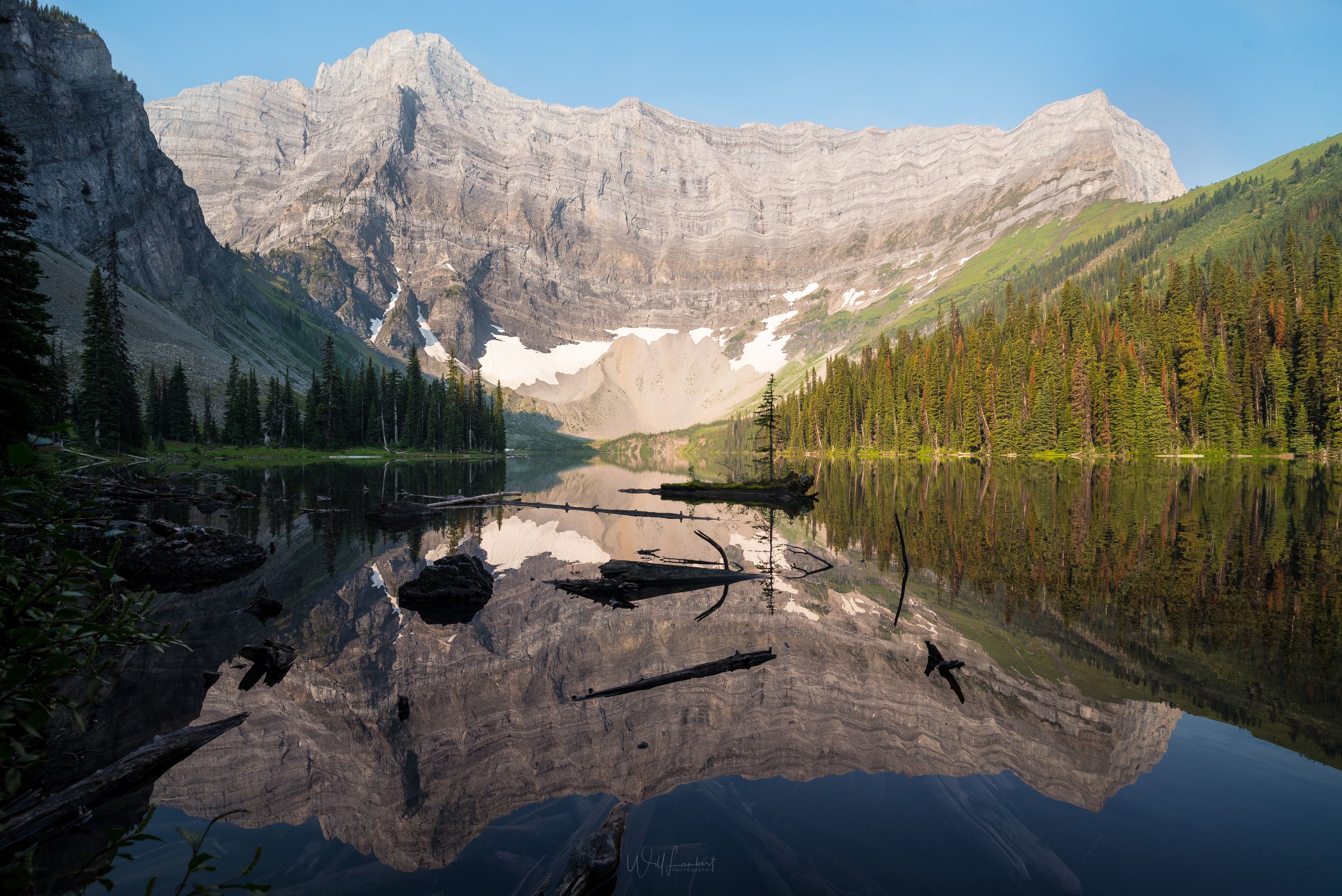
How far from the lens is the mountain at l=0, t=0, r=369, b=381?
5650 inches

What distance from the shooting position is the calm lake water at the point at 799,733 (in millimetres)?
6906

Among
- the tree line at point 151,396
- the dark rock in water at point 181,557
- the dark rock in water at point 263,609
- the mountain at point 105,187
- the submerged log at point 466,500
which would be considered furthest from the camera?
the mountain at point 105,187

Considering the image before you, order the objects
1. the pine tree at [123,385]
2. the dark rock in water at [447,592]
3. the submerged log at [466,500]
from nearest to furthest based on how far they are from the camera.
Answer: the dark rock in water at [447,592], the submerged log at [466,500], the pine tree at [123,385]

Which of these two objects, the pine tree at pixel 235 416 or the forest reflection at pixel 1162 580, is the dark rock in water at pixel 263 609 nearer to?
the forest reflection at pixel 1162 580

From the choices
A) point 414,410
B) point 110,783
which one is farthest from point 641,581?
point 414,410

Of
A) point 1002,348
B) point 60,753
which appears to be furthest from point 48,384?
point 1002,348

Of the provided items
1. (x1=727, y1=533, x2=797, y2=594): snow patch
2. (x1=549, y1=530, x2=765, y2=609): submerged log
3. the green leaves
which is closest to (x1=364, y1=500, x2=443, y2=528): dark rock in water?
(x1=549, y1=530, x2=765, y2=609): submerged log

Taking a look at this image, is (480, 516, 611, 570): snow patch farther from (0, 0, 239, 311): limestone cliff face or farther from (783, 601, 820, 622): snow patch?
A: (0, 0, 239, 311): limestone cliff face

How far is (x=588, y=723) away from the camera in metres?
10.1

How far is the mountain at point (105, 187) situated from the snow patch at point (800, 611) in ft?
490

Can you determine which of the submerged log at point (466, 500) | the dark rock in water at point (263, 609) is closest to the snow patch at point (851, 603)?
the dark rock in water at point (263, 609)

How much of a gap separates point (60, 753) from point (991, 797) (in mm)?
12782

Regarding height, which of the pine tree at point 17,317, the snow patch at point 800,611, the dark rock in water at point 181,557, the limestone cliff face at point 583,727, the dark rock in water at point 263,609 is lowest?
the limestone cliff face at point 583,727

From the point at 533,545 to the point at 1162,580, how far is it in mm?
23066
